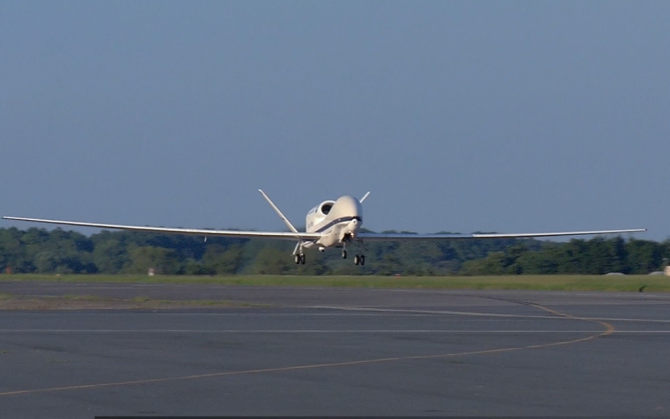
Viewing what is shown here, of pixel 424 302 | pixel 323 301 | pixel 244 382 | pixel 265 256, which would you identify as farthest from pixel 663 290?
pixel 244 382

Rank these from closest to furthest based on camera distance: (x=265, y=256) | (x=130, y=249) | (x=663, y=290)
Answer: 1. (x=663, y=290)
2. (x=265, y=256)
3. (x=130, y=249)

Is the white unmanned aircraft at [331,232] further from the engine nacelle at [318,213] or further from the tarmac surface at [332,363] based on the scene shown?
the tarmac surface at [332,363]

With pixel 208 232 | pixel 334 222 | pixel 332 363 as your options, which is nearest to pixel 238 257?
pixel 208 232

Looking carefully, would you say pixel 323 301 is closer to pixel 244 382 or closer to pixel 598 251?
pixel 244 382

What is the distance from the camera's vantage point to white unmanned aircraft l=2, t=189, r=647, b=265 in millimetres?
39906

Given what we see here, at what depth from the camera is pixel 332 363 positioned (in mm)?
12727

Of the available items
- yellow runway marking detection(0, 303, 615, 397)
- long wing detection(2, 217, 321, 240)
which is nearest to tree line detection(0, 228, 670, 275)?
long wing detection(2, 217, 321, 240)

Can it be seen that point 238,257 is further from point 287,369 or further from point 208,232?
point 287,369

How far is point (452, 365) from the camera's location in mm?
12602

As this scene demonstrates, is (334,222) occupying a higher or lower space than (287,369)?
higher

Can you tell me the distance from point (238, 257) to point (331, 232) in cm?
1361

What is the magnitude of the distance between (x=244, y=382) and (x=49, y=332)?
7.94 meters

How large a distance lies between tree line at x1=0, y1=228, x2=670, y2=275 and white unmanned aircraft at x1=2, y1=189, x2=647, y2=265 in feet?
10.1

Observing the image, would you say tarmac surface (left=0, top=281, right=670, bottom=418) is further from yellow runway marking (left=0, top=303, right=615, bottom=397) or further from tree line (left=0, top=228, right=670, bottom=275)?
tree line (left=0, top=228, right=670, bottom=275)
